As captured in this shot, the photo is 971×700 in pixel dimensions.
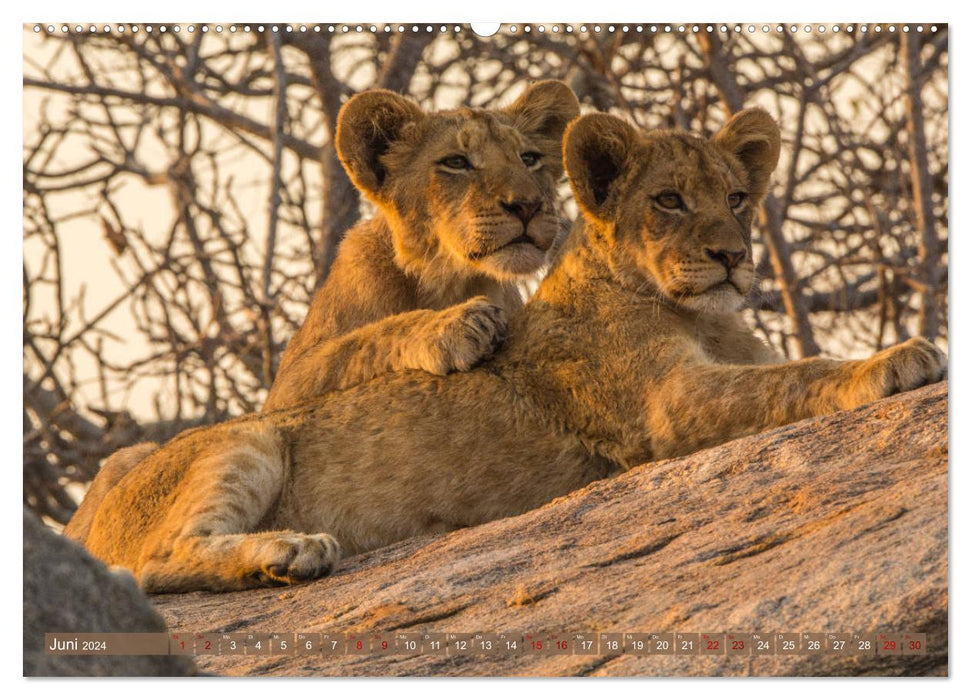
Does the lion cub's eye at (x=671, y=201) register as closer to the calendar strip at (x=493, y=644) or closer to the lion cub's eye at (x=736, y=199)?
the lion cub's eye at (x=736, y=199)

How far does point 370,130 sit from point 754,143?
1413 mm

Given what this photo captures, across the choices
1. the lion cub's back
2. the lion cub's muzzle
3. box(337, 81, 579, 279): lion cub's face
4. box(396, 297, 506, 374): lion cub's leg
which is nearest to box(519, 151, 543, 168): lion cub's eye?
box(337, 81, 579, 279): lion cub's face

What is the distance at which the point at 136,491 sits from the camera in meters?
5.40

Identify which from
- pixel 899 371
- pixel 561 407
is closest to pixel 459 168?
pixel 561 407

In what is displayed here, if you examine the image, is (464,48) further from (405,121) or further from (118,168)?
(118,168)

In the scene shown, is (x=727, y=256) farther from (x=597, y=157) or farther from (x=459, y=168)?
(x=459, y=168)

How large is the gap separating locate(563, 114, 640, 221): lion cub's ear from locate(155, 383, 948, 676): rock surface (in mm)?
948

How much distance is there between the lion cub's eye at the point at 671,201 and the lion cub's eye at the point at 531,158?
0.87m

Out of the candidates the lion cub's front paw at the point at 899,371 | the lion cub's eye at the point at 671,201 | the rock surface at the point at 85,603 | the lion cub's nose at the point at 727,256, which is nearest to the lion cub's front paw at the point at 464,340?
the lion cub's eye at the point at 671,201

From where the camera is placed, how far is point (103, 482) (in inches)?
245

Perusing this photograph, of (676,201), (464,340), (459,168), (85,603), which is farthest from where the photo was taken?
(459,168)

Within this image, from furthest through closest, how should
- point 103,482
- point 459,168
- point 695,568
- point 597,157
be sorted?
point 103,482 → point 459,168 → point 597,157 → point 695,568

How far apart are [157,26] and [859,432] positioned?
7.24ft

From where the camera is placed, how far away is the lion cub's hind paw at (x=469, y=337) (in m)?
5.30
